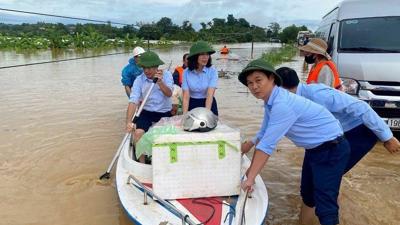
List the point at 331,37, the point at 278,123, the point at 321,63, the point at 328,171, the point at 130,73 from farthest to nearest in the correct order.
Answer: the point at 331,37, the point at 130,73, the point at 321,63, the point at 328,171, the point at 278,123

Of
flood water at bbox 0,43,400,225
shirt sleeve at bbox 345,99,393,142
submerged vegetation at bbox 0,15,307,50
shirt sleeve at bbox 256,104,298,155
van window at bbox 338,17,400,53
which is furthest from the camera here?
submerged vegetation at bbox 0,15,307,50

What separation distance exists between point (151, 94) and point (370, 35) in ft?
13.8

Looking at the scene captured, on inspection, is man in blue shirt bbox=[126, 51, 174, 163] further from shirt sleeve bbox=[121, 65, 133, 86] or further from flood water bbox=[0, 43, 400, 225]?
shirt sleeve bbox=[121, 65, 133, 86]

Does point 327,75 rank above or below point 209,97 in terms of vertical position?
above

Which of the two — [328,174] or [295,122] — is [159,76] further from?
[328,174]

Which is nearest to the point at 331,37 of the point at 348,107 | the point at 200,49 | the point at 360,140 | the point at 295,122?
the point at 200,49

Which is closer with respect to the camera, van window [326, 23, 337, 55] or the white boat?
the white boat

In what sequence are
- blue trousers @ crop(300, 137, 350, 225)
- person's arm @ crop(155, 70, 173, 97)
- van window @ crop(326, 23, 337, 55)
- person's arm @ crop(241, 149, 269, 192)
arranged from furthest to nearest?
1. van window @ crop(326, 23, 337, 55)
2. person's arm @ crop(155, 70, 173, 97)
3. blue trousers @ crop(300, 137, 350, 225)
4. person's arm @ crop(241, 149, 269, 192)

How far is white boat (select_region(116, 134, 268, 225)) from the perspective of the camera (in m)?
3.04

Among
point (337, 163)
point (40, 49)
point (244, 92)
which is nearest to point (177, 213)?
point (337, 163)

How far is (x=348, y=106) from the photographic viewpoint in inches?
124

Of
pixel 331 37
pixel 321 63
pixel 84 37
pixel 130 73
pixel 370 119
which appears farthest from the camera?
pixel 84 37

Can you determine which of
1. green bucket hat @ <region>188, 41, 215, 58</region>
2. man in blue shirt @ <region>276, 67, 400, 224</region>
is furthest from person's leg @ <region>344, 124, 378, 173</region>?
green bucket hat @ <region>188, 41, 215, 58</region>

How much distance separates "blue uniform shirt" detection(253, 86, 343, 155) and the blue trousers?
7 cm
